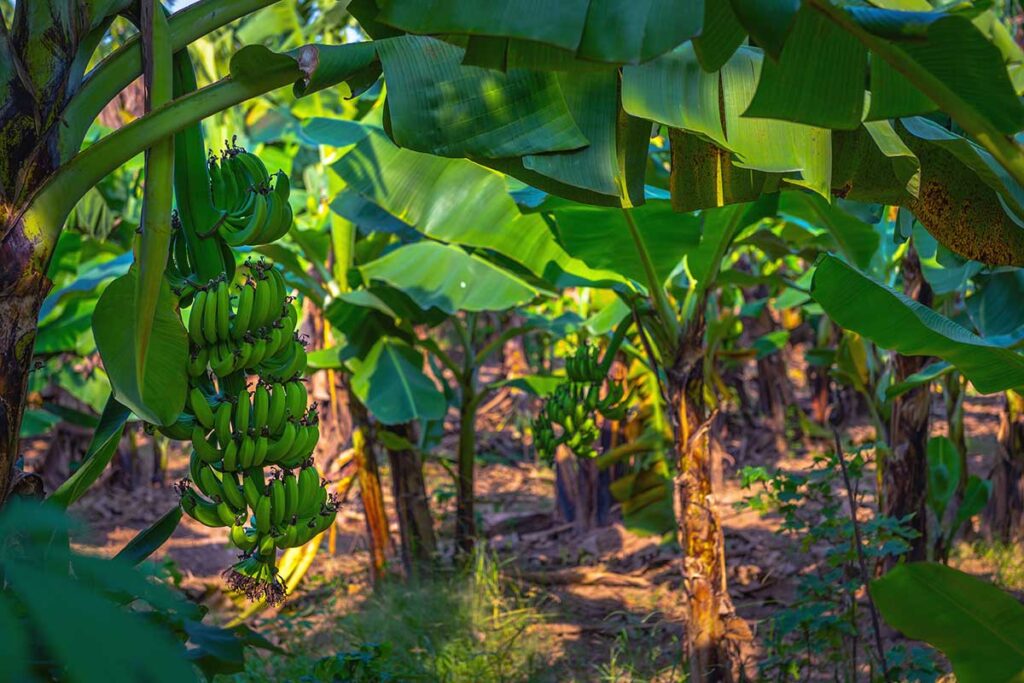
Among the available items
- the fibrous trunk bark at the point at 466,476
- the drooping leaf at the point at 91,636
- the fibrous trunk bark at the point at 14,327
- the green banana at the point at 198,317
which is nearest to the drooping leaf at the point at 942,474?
the fibrous trunk bark at the point at 466,476

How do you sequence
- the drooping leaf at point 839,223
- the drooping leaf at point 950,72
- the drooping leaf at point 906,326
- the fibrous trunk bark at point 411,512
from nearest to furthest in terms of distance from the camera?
the drooping leaf at point 950,72, the drooping leaf at point 906,326, the drooping leaf at point 839,223, the fibrous trunk bark at point 411,512

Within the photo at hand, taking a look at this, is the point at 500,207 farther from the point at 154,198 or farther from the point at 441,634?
the point at 441,634

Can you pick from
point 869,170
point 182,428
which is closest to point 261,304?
point 182,428

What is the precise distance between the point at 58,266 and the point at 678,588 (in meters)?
4.61

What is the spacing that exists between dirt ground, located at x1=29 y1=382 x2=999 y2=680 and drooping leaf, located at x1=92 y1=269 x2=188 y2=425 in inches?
66.5

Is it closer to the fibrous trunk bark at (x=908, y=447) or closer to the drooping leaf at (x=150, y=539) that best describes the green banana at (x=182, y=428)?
the drooping leaf at (x=150, y=539)

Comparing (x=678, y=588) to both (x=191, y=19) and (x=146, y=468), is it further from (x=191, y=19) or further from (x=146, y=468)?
(x=146, y=468)

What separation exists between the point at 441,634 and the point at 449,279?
1743mm

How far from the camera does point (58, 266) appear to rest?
609 cm

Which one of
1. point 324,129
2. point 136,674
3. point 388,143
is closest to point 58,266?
point 324,129

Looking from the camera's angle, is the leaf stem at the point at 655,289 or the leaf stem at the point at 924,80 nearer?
the leaf stem at the point at 924,80

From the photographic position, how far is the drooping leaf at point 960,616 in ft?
6.10

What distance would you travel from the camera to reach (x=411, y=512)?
205 inches

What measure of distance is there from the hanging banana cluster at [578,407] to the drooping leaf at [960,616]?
2.03 metres
